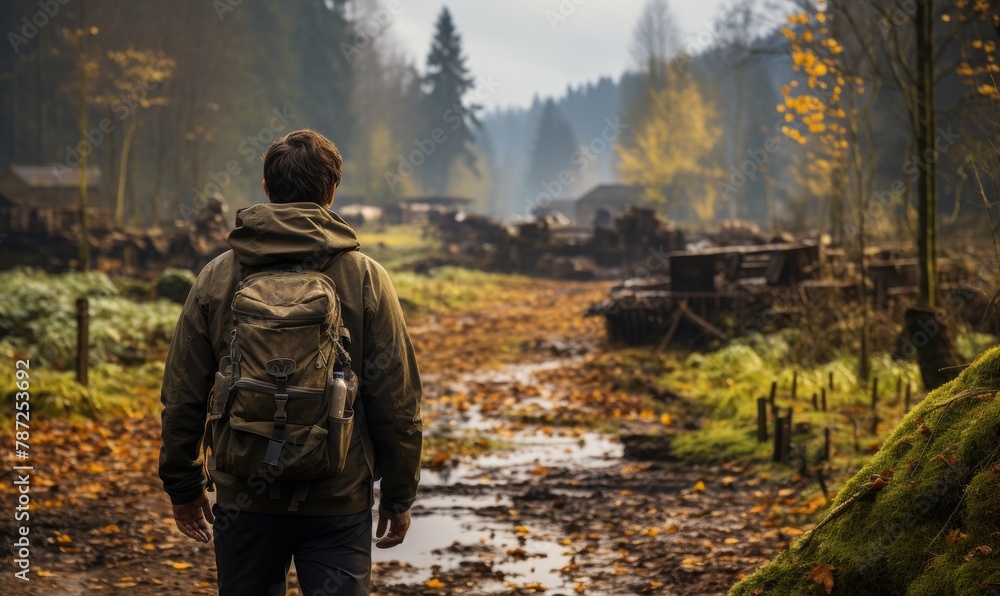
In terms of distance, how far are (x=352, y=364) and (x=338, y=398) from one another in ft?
0.64

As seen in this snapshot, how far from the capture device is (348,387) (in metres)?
2.82

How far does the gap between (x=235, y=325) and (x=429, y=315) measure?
18.3m

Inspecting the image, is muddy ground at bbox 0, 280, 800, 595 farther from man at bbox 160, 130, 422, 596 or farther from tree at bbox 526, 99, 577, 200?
tree at bbox 526, 99, 577, 200

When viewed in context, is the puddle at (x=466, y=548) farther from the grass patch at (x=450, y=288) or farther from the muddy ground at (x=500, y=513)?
the grass patch at (x=450, y=288)

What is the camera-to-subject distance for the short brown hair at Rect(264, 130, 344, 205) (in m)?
2.90

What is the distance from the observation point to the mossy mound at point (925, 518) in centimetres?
297

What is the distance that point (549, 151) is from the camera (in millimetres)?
127062

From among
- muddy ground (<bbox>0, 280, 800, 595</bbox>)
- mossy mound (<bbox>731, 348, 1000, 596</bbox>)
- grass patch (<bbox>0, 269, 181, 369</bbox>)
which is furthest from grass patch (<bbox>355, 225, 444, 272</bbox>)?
mossy mound (<bbox>731, 348, 1000, 596</bbox>)

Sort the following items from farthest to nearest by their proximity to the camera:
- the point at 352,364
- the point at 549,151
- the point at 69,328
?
1. the point at 549,151
2. the point at 69,328
3. the point at 352,364

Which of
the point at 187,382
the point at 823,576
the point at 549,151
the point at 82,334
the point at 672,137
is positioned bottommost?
the point at 823,576

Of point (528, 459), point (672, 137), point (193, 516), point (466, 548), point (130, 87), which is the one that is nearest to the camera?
point (193, 516)

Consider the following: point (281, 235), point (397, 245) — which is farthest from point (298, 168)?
point (397, 245)

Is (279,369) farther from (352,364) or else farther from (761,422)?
(761,422)

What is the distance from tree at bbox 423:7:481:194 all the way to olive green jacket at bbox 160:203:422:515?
74385mm
